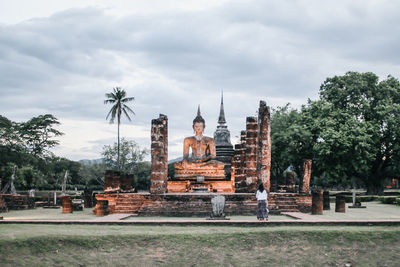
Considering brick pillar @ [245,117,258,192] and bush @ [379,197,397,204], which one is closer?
brick pillar @ [245,117,258,192]

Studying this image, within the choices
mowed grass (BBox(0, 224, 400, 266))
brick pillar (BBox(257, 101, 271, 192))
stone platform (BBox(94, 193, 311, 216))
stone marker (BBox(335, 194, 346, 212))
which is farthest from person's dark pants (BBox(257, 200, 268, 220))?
stone marker (BBox(335, 194, 346, 212))

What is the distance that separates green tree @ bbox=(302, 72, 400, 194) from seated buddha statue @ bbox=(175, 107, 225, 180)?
40.9ft

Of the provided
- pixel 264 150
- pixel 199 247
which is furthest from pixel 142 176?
pixel 199 247

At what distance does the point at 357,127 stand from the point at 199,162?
15.8 m

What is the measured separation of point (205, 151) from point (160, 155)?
5.80 m

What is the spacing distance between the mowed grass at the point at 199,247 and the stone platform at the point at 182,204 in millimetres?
4021

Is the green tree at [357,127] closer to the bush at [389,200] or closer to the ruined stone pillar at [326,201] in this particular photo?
the bush at [389,200]

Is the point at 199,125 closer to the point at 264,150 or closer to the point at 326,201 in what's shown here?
the point at 264,150

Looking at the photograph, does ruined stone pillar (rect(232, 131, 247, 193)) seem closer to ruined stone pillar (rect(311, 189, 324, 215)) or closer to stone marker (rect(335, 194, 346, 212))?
ruined stone pillar (rect(311, 189, 324, 215))

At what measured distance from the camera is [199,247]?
10.8 metres

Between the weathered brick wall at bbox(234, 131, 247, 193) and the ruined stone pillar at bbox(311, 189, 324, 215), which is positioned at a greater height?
the weathered brick wall at bbox(234, 131, 247, 193)

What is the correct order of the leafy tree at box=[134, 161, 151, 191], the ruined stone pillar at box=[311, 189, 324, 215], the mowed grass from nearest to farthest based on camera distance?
1. the mowed grass
2. the ruined stone pillar at box=[311, 189, 324, 215]
3. the leafy tree at box=[134, 161, 151, 191]

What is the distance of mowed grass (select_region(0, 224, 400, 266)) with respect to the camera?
10.2 metres

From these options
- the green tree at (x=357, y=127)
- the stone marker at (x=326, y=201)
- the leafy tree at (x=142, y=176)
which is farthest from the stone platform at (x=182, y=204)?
the leafy tree at (x=142, y=176)
